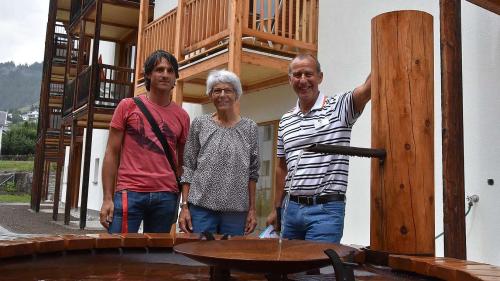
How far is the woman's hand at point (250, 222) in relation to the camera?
3.41 m

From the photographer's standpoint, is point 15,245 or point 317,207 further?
point 317,207

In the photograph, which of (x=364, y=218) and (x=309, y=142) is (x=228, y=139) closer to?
(x=309, y=142)

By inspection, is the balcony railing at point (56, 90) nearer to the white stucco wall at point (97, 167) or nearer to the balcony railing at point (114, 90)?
the white stucco wall at point (97, 167)

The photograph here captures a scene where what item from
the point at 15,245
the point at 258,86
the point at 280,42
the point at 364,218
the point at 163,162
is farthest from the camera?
the point at 258,86

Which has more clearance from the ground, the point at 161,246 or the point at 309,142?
the point at 309,142

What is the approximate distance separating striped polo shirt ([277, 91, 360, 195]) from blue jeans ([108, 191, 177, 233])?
789 mm

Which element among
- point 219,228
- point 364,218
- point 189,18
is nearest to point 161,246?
point 219,228

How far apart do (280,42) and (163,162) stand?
508cm

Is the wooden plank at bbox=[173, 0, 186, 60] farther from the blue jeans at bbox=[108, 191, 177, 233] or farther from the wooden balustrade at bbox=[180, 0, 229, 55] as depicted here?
the blue jeans at bbox=[108, 191, 177, 233]

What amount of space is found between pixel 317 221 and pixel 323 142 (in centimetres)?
41

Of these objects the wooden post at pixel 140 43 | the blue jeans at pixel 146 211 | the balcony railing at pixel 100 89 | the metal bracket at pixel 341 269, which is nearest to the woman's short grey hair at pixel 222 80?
the blue jeans at pixel 146 211

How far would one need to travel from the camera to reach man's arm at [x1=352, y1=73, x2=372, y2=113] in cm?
247

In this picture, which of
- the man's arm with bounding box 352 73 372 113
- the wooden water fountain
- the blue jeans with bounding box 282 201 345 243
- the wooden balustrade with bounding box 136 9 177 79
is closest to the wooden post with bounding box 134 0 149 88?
the wooden balustrade with bounding box 136 9 177 79

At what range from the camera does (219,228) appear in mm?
3285
